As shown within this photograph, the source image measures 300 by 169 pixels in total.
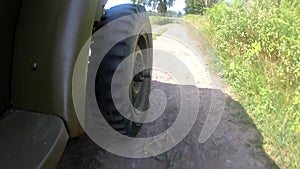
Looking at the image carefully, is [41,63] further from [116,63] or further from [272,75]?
[272,75]

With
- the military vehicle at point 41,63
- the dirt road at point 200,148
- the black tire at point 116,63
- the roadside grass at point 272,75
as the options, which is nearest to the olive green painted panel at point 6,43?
the military vehicle at point 41,63

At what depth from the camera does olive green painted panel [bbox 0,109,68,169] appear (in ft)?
3.66

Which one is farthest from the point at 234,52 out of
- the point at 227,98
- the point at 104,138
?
the point at 104,138

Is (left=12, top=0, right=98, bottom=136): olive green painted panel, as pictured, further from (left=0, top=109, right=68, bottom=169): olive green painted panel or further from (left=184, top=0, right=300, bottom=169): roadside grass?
(left=184, top=0, right=300, bottom=169): roadside grass

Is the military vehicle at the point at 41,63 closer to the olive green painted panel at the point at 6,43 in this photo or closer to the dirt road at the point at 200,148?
the olive green painted panel at the point at 6,43

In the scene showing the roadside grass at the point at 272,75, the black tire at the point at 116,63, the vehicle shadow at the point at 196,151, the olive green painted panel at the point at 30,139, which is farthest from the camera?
the roadside grass at the point at 272,75

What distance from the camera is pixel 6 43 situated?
133 cm

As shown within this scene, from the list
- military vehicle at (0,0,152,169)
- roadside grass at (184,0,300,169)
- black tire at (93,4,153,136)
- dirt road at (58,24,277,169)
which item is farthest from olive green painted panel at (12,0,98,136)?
roadside grass at (184,0,300,169)

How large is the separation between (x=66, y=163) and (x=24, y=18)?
51.2 inches

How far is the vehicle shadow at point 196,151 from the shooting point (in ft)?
8.03

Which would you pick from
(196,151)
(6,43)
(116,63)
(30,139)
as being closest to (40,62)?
(6,43)

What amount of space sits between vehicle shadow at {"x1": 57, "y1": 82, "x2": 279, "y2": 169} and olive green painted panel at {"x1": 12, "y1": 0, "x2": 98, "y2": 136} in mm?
1108

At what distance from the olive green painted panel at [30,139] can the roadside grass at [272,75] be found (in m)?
1.92

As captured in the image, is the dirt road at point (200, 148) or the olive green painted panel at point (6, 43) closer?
the olive green painted panel at point (6, 43)
